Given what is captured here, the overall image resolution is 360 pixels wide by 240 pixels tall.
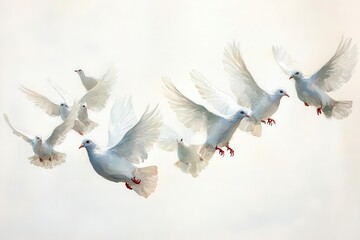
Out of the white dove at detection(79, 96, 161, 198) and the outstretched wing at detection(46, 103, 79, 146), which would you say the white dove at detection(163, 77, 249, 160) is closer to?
the white dove at detection(79, 96, 161, 198)

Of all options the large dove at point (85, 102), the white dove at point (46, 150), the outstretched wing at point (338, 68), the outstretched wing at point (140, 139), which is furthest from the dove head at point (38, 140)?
the outstretched wing at point (338, 68)

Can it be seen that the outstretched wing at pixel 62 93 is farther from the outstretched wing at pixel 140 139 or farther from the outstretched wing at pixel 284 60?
the outstretched wing at pixel 284 60

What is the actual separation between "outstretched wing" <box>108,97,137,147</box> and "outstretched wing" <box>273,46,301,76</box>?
0.71 m

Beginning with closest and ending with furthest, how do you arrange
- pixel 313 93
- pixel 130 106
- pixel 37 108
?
pixel 130 106, pixel 313 93, pixel 37 108

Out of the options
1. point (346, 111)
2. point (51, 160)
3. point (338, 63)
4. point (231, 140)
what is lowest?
point (51, 160)

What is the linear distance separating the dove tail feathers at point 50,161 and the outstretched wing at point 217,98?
2.19 ft

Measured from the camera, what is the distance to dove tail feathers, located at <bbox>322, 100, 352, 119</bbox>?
282 cm

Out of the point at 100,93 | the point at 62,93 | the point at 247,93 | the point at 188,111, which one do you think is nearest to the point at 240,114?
the point at 247,93

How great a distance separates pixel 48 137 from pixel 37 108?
0.33 meters

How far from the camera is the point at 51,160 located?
9.34 ft

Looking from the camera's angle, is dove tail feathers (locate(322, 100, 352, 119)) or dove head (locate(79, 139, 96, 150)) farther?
dove tail feathers (locate(322, 100, 352, 119))

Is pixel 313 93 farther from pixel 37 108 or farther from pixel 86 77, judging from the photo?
pixel 37 108

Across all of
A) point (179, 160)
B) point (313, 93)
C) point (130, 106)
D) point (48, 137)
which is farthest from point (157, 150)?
point (313, 93)

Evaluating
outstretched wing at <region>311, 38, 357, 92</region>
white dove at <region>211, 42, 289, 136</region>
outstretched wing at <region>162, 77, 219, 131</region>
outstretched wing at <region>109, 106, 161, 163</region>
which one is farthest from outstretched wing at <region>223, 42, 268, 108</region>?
outstretched wing at <region>109, 106, 161, 163</region>
